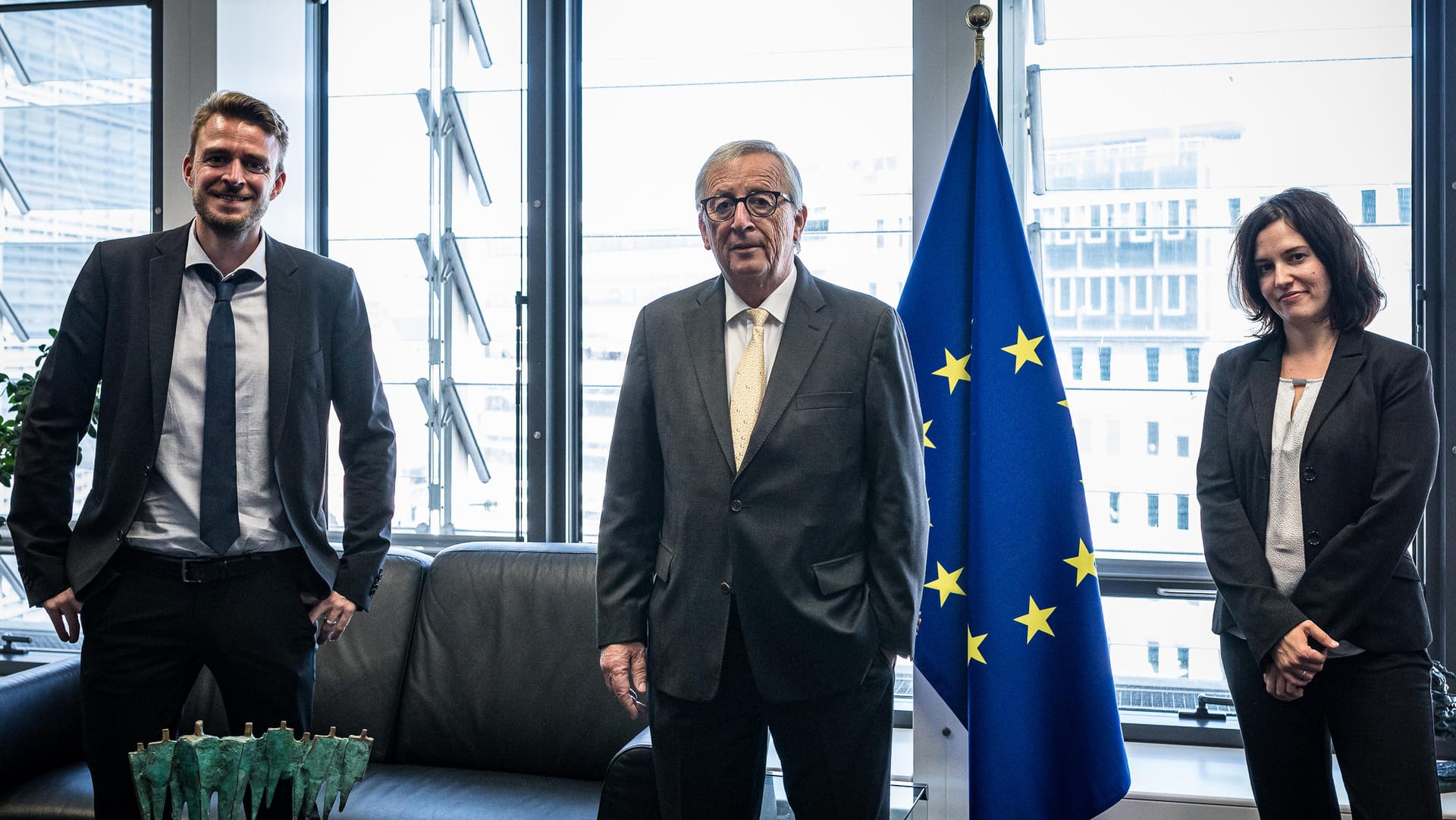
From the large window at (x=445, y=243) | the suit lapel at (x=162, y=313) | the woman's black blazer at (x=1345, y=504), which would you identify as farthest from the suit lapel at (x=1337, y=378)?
the large window at (x=445, y=243)

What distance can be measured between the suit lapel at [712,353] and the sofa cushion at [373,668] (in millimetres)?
1449

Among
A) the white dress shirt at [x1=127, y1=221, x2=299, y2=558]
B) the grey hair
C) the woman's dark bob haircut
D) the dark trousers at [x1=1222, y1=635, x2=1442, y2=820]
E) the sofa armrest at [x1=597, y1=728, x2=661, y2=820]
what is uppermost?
the grey hair

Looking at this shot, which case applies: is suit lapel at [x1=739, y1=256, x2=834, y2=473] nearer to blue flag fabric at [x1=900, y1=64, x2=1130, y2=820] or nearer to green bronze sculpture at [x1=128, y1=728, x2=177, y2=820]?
blue flag fabric at [x1=900, y1=64, x2=1130, y2=820]

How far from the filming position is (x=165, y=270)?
2.02 meters

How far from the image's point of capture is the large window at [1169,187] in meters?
2.87

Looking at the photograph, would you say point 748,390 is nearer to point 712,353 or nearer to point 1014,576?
point 712,353

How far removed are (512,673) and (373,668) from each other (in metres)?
0.40

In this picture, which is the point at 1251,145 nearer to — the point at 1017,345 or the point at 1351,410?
the point at 1017,345

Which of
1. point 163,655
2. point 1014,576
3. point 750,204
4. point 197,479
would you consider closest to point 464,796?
point 163,655

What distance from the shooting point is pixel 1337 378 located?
6.53 ft

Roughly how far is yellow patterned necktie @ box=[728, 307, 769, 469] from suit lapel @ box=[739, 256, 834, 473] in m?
0.03

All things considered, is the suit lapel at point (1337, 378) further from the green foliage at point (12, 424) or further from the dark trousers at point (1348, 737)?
the green foliage at point (12, 424)

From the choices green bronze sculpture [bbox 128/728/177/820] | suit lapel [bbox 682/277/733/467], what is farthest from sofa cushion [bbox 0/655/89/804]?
suit lapel [bbox 682/277/733/467]

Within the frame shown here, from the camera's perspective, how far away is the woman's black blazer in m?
1.89
